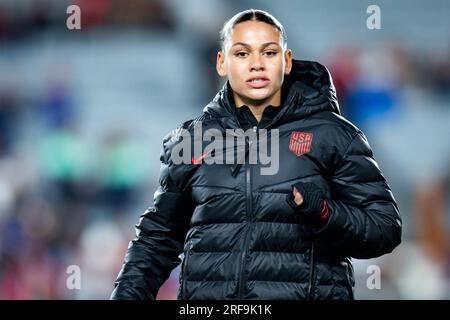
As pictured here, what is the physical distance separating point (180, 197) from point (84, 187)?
338 centimetres

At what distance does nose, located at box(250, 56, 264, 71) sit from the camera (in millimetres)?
2012

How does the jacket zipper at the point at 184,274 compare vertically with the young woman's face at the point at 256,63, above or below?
below

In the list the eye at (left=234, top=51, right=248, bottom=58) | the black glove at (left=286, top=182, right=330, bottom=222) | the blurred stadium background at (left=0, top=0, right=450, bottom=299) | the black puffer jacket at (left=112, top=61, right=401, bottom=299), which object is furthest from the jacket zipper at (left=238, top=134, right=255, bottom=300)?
the blurred stadium background at (left=0, top=0, right=450, bottom=299)

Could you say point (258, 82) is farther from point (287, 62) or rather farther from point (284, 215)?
point (284, 215)

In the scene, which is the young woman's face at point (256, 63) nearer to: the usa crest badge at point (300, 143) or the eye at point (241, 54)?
the eye at point (241, 54)

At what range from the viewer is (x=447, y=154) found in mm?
5465

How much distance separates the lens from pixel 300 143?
1.98 m

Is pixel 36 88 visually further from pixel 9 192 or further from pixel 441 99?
pixel 441 99

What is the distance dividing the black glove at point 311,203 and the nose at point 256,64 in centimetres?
30

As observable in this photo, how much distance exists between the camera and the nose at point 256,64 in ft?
6.60

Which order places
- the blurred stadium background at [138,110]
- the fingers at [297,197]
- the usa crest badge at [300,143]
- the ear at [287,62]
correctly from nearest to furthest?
the fingers at [297,197] < the usa crest badge at [300,143] < the ear at [287,62] < the blurred stadium background at [138,110]

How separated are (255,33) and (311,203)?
0.44 metres

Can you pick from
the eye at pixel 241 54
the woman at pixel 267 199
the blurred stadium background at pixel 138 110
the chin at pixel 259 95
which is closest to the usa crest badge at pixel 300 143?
the woman at pixel 267 199
